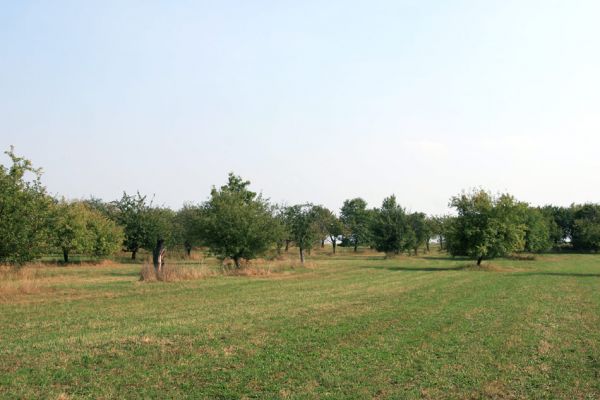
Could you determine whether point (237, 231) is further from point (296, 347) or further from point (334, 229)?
point (334, 229)

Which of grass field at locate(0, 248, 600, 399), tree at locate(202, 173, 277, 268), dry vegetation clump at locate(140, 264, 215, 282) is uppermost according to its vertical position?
tree at locate(202, 173, 277, 268)

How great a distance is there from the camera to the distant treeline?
21.8m

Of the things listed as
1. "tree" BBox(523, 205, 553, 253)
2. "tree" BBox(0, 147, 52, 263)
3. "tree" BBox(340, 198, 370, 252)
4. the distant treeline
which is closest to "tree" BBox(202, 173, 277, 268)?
the distant treeline

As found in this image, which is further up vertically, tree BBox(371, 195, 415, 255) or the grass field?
tree BBox(371, 195, 415, 255)

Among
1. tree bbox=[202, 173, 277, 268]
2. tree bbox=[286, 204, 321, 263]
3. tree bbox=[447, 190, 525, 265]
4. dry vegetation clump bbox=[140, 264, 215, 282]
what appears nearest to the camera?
dry vegetation clump bbox=[140, 264, 215, 282]

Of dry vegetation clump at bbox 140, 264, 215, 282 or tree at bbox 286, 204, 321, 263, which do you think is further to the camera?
tree at bbox 286, 204, 321, 263

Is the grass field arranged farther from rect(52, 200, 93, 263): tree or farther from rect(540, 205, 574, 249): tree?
rect(540, 205, 574, 249): tree

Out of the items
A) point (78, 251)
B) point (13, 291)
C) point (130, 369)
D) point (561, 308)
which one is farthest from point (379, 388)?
point (78, 251)

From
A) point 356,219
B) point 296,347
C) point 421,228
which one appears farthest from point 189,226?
point 356,219

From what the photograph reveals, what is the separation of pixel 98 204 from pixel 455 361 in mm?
95918

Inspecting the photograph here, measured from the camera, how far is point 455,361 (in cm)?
916

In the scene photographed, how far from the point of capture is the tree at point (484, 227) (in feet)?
145

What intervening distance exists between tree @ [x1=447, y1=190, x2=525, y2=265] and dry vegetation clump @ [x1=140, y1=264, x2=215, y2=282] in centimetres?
2628

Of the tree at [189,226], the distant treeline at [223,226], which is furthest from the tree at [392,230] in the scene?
the tree at [189,226]
